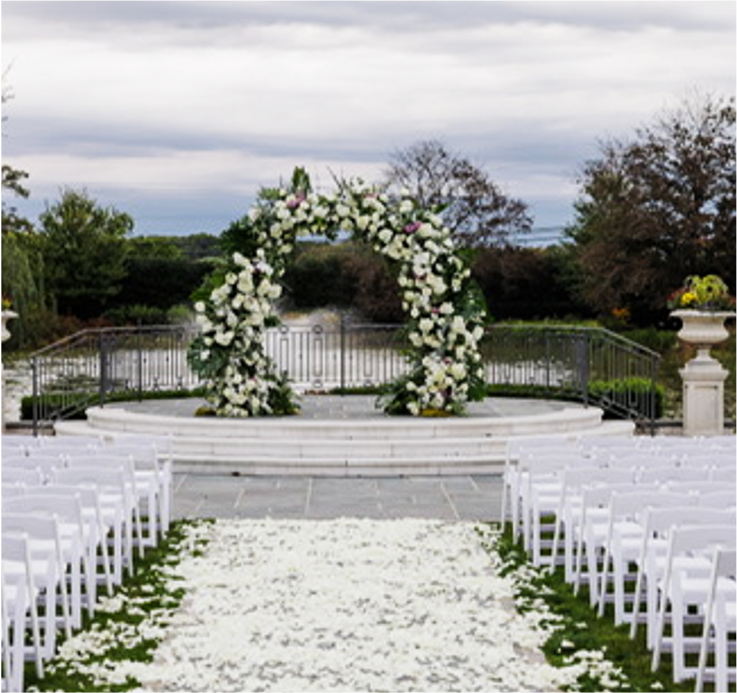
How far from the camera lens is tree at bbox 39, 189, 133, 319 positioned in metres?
45.9

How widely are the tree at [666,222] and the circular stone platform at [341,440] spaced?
28604 mm

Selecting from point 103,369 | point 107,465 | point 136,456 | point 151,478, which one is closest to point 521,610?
point 107,465

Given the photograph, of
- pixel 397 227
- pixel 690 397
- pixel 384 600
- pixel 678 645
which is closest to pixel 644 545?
pixel 678 645

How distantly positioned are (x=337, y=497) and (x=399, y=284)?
425 centimetres

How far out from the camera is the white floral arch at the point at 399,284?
689 inches

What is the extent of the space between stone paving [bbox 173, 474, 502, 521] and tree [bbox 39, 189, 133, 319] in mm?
31176

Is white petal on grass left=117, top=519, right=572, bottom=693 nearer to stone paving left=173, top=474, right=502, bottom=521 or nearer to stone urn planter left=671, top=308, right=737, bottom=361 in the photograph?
stone paving left=173, top=474, right=502, bottom=521

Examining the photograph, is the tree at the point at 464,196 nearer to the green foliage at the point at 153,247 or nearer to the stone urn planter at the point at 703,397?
the green foliage at the point at 153,247

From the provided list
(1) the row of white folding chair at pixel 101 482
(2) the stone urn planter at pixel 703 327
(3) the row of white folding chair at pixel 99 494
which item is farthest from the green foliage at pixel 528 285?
(1) the row of white folding chair at pixel 101 482

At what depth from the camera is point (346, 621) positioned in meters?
8.41

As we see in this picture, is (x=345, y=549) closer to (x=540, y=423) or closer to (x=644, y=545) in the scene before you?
(x=644, y=545)

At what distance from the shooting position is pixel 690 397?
1903cm

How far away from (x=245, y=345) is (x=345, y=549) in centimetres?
689

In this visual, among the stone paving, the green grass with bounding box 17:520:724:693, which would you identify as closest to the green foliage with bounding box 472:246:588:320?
the stone paving
